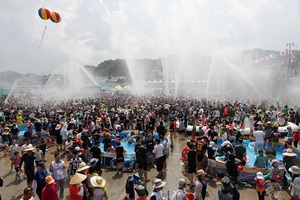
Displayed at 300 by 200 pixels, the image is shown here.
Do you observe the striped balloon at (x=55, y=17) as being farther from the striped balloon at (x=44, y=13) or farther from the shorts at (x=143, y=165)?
the shorts at (x=143, y=165)

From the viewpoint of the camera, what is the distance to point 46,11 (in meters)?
21.5

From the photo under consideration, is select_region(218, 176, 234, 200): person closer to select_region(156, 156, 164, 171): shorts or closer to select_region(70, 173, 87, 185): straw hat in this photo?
select_region(70, 173, 87, 185): straw hat

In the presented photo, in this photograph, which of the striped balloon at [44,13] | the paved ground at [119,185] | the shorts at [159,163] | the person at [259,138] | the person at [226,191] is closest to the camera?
the person at [226,191]

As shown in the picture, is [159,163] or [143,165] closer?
[143,165]

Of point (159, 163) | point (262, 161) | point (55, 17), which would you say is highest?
point (55, 17)

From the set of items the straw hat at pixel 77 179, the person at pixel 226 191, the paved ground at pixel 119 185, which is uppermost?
the straw hat at pixel 77 179

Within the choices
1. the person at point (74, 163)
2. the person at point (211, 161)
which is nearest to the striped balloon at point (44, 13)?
the person at point (74, 163)

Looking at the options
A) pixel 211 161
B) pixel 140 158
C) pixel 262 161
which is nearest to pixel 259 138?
pixel 262 161

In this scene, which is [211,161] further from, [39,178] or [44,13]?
[44,13]

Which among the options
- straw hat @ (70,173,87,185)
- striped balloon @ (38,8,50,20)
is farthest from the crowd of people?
striped balloon @ (38,8,50,20)

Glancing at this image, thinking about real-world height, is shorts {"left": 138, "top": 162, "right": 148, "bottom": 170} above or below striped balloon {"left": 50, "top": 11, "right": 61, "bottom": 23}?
below

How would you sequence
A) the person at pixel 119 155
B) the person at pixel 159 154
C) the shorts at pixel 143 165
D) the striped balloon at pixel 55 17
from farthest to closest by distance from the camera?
the striped balloon at pixel 55 17, the person at pixel 119 155, the person at pixel 159 154, the shorts at pixel 143 165

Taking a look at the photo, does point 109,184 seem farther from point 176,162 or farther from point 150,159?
point 176,162

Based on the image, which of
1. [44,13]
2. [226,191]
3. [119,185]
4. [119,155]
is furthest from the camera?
[44,13]
